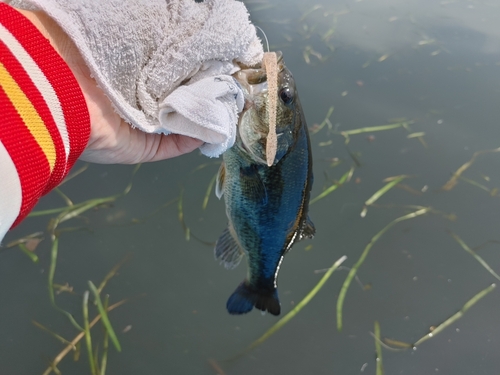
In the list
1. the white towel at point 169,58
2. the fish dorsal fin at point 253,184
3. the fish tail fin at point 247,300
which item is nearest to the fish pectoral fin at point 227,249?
the fish tail fin at point 247,300

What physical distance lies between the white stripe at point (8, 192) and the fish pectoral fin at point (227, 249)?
0.74m

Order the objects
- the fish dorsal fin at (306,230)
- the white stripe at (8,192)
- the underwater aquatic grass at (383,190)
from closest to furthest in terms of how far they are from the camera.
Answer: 1. the white stripe at (8,192)
2. the fish dorsal fin at (306,230)
3. the underwater aquatic grass at (383,190)

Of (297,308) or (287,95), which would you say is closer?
(287,95)

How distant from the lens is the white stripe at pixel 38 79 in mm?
587

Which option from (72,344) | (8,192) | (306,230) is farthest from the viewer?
(72,344)

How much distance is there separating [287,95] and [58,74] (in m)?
0.54

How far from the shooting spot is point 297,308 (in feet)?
5.58

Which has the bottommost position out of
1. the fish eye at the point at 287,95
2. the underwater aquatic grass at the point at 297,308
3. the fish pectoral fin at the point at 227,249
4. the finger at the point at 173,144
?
the underwater aquatic grass at the point at 297,308

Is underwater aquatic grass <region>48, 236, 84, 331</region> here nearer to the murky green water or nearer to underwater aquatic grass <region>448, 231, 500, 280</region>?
the murky green water

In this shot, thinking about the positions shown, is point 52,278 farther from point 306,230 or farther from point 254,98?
point 254,98

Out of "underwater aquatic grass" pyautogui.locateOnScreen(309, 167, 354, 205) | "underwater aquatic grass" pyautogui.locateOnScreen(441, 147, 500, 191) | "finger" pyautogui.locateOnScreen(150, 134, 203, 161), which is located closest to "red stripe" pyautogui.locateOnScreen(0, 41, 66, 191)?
"finger" pyautogui.locateOnScreen(150, 134, 203, 161)

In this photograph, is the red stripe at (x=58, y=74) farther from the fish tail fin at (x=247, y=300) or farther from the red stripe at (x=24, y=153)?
the fish tail fin at (x=247, y=300)

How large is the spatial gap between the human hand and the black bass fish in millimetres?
167

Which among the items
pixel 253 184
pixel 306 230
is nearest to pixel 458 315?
pixel 306 230
